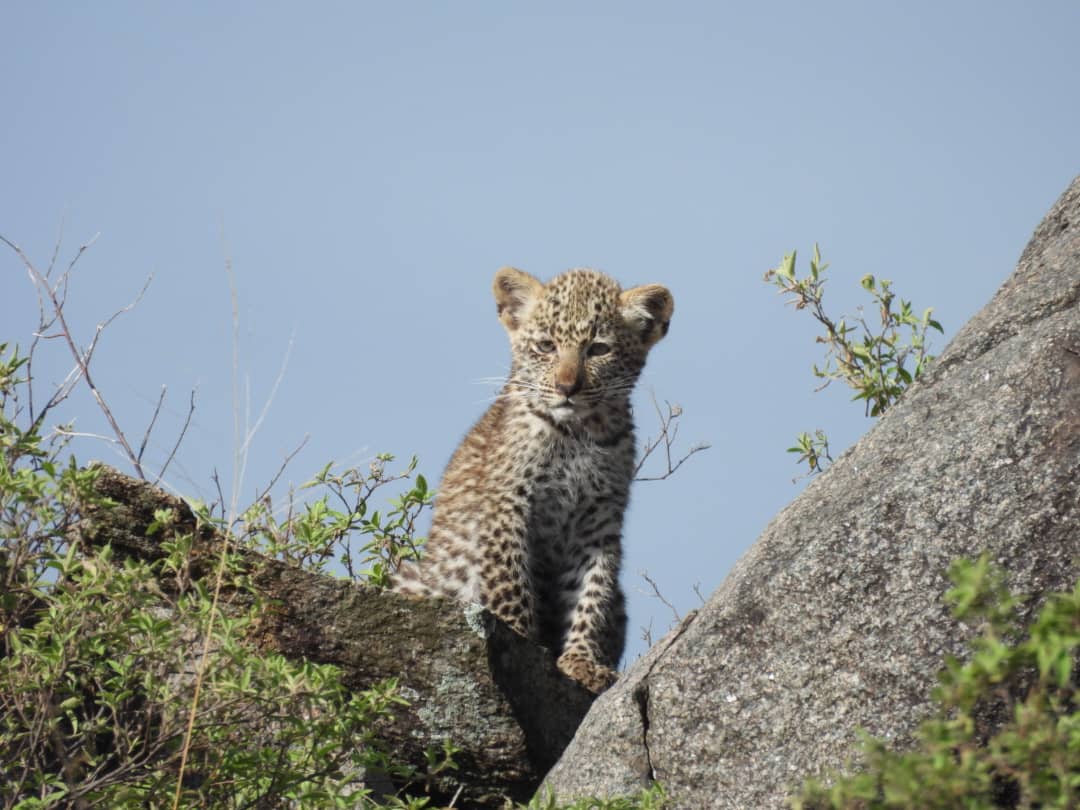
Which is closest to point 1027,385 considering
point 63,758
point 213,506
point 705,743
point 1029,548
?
point 1029,548

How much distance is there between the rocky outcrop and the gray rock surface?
649 mm

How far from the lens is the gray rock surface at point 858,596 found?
6.31 meters

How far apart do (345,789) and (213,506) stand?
9.90 feet

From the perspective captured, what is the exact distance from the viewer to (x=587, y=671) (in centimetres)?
912

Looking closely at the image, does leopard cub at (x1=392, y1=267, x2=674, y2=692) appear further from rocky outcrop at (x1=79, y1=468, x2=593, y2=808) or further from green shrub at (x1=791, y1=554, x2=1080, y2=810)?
green shrub at (x1=791, y1=554, x2=1080, y2=810)

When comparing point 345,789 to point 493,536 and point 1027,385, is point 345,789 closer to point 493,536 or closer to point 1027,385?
point 493,536

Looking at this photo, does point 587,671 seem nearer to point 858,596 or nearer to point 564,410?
point 564,410

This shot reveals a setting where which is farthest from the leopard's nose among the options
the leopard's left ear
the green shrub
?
the green shrub

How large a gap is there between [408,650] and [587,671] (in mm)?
1678

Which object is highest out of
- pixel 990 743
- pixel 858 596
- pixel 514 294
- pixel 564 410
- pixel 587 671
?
pixel 514 294

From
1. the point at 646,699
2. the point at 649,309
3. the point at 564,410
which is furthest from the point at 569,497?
the point at 646,699

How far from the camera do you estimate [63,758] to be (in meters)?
6.01

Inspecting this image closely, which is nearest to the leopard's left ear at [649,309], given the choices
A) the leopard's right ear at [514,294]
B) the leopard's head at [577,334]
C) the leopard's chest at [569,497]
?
the leopard's head at [577,334]

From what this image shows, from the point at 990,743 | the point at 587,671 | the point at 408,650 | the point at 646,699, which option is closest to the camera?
the point at 990,743
